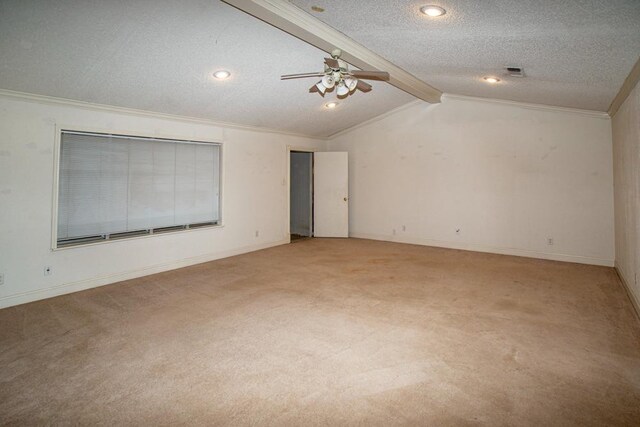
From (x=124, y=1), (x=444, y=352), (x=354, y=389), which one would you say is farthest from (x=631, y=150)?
(x=124, y=1)

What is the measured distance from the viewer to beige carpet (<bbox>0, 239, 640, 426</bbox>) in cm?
187

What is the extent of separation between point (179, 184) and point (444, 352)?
4290 millimetres


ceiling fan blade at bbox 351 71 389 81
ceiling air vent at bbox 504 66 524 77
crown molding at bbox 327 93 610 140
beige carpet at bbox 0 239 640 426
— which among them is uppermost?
crown molding at bbox 327 93 610 140

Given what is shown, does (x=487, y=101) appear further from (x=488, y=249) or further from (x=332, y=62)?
(x=332, y=62)

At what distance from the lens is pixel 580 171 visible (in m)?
5.27

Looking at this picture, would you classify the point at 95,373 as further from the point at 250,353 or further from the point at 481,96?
the point at 481,96

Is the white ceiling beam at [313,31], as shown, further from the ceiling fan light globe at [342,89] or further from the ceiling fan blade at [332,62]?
the ceiling fan light globe at [342,89]

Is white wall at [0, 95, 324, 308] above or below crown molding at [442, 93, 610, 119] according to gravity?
below

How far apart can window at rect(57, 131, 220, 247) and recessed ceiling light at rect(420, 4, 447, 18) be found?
12.6 ft

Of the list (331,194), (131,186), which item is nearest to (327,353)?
(131,186)

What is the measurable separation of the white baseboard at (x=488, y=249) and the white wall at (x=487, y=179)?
0.05 ft

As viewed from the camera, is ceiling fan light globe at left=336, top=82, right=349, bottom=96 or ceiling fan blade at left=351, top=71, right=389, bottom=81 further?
ceiling fan light globe at left=336, top=82, right=349, bottom=96

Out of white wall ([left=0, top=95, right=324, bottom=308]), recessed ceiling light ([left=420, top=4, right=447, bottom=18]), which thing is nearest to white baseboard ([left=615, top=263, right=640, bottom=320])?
recessed ceiling light ([left=420, top=4, right=447, bottom=18])

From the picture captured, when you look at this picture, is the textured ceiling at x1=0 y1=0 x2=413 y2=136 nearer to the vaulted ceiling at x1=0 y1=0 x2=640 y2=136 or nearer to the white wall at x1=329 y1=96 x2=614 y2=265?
the vaulted ceiling at x1=0 y1=0 x2=640 y2=136
